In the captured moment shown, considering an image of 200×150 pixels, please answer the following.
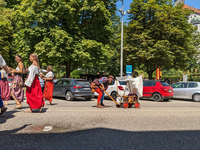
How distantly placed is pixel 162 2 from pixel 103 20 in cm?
916

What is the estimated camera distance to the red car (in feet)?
53.0

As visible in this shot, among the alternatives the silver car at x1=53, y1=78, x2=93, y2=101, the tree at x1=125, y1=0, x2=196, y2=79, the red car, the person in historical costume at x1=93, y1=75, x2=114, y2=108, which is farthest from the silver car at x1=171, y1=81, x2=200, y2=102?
the person in historical costume at x1=93, y1=75, x2=114, y2=108

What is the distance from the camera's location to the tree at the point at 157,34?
24141 mm

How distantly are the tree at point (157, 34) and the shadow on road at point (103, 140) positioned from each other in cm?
1916

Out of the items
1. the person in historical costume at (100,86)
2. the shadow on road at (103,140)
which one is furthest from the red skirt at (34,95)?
the person in historical costume at (100,86)

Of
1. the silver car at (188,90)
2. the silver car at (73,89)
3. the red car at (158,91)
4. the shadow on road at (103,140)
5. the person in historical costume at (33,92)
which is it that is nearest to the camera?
the shadow on road at (103,140)

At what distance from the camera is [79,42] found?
70.3 ft

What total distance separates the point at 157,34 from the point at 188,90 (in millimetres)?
9411

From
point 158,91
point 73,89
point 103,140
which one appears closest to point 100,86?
point 73,89

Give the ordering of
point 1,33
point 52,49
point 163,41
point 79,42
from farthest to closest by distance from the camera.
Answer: point 1,33 → point 163,41 → point 79,42 → point 52,49

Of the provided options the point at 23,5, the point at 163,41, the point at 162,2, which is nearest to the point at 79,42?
the point at 23,5

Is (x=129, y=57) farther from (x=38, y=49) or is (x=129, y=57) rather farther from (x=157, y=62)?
(x=38, y=49)

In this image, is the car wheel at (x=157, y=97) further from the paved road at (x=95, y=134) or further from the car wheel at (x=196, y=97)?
the paved road at (x=95, y=134)

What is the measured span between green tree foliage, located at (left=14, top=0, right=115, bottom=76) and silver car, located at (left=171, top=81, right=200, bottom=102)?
739 cm
